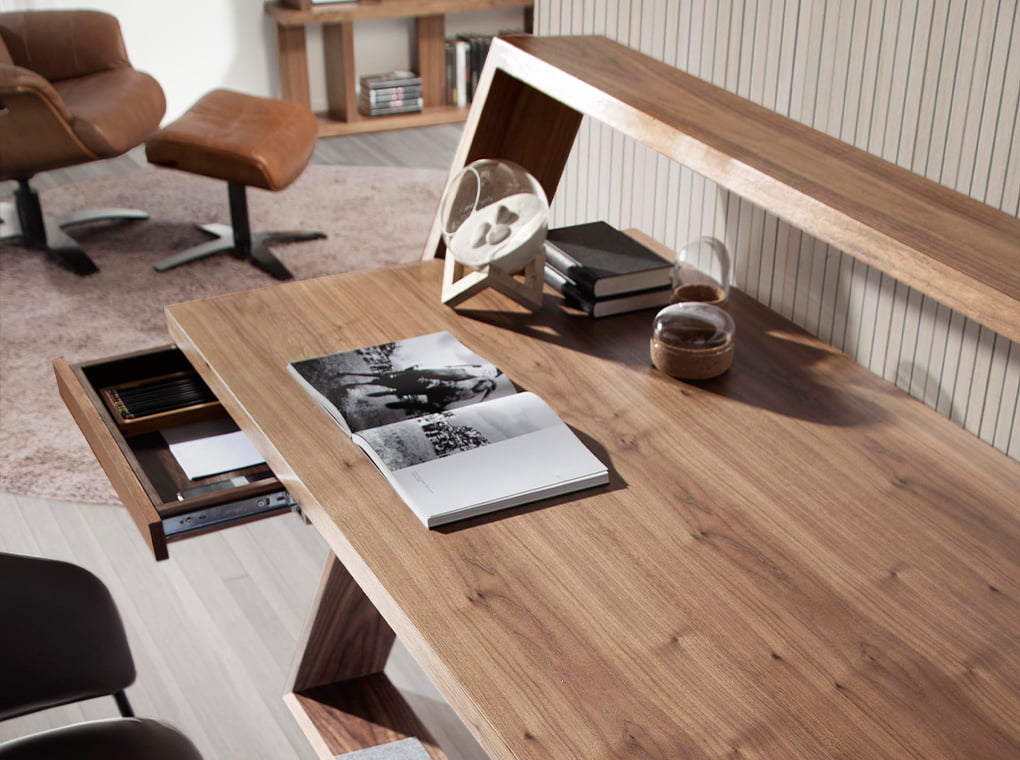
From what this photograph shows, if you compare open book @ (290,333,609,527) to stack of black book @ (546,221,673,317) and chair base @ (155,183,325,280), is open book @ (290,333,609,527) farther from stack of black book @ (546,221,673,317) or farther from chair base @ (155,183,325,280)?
chair base @ (155,183,325,280)

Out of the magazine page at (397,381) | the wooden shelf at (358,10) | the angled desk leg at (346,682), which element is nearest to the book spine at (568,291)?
the magazine page at (397,381)

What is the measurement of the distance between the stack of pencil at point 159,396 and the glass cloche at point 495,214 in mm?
432

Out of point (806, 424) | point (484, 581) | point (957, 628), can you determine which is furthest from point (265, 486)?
point (957, 628)

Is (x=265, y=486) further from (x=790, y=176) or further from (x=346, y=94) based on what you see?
(x=346, y=94)

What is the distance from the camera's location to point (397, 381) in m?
1.53

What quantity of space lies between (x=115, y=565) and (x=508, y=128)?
1184mm

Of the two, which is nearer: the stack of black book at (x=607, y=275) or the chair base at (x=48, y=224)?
the stack of black book at (x=607, y=275)

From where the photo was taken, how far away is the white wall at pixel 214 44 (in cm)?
482

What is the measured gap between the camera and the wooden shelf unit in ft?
15.8

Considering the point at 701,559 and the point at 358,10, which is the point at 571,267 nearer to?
the point at 701,559

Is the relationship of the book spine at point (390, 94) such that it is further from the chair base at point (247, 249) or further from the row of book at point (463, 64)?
the chair base at point (247, 249)

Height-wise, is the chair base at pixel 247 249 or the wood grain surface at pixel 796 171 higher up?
the wood grain surface at pixel 796 171

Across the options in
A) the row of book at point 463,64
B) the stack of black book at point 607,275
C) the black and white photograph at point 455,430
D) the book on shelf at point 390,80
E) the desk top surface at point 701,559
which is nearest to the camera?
the desk top surface at point 701,559

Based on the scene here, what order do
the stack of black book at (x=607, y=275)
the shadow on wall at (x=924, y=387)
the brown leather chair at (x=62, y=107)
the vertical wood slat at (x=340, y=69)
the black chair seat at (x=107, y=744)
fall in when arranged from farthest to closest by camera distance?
the vertical wood slat at (x=340, y=69) < the brown leather chair at (x=62, y=107) < the stack of black book at (x=607, y=275) < the shadow on wall at (x=924, y=387) < the black chair seat at (x=107, y=744)
